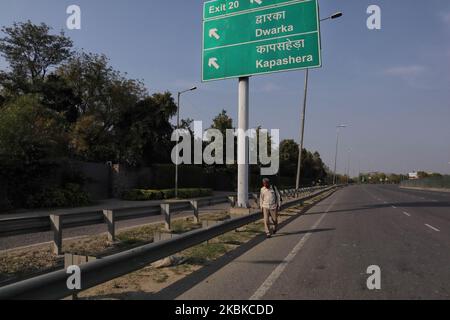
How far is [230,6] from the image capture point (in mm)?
17562

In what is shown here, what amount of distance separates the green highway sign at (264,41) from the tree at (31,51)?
32.4 meters

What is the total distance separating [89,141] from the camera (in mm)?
40000

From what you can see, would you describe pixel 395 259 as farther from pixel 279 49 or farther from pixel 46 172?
pixel 46 172

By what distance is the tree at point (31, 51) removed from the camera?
4728 cm

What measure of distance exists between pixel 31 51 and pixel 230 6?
38.4m

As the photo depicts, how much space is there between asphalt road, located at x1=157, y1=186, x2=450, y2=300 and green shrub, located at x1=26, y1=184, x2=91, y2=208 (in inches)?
557

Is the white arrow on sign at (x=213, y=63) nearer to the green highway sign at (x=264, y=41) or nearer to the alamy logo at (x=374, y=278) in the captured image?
the green highway sign at (x=264, y=41)

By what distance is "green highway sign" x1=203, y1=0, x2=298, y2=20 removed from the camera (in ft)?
55.6

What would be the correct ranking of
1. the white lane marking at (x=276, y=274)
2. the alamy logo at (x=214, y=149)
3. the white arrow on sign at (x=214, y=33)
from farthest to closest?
the alamy logo at (x=214, y=149) < the white arrow on sign at (x=214, y=33) < the white lane marking at (x=276, y=274)

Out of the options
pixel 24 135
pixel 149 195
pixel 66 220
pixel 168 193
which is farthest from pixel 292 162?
pixel 66 220

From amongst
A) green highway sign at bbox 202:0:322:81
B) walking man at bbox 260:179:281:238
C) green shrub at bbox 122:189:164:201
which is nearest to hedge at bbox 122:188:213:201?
green shrub at bbox 122:189:164:201

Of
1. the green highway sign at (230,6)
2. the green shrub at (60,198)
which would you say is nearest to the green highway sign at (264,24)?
the green highway sign at (230,6)
